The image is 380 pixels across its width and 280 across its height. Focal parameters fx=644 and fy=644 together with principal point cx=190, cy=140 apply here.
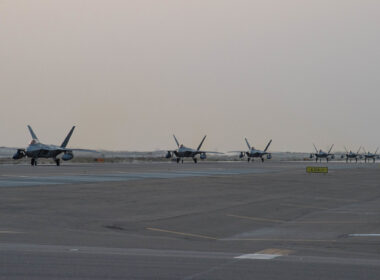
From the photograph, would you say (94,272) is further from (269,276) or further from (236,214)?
(236,214)

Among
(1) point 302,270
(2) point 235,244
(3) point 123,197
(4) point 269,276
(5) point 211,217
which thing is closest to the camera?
(4) point 269,276

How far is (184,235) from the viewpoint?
58.7ft

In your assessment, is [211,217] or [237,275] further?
[211,217]

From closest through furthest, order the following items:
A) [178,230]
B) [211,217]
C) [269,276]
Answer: [269,276]
[178,230]
[211,217]

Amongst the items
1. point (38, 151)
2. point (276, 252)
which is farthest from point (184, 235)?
point (38, 151)

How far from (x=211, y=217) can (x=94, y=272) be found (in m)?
11.9

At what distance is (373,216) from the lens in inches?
897

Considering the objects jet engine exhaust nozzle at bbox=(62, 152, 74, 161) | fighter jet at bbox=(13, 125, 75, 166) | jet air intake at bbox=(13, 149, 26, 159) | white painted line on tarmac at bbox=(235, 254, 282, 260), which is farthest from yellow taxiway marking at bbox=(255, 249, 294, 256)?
jet engine exhaust nozzle at bbox=(62, 152, 74, 161)

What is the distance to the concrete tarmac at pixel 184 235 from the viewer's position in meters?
11.2

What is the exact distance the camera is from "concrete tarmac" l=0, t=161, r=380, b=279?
11195 millimetres

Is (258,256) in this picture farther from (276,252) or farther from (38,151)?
(38,151)

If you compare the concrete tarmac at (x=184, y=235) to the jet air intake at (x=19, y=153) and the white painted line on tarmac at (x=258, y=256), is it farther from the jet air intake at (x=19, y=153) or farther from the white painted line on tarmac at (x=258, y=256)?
the jet air intake at (x=19, y=153)

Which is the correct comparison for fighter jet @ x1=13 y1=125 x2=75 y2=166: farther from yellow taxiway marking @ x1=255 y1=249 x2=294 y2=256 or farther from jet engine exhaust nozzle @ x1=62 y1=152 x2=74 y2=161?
yellow taxiway marking @ x1=255 y1=249 x2=294 y2=256

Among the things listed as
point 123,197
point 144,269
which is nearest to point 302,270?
point 144,269
